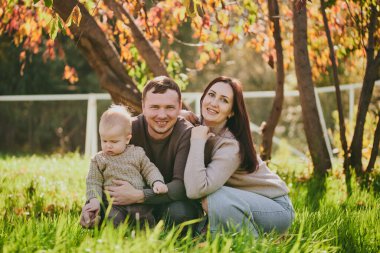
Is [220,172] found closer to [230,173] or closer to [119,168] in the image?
[230,173]

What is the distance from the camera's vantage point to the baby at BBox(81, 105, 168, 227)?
3.13m

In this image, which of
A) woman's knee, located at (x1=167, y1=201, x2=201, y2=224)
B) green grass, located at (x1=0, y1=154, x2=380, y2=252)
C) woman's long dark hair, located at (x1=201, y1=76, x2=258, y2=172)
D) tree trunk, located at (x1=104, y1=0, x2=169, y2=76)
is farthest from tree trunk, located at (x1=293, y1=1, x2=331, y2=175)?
woman's knee, located at (x1=167, y1=201, x2=201, y2=224)

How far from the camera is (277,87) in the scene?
19.5 ft

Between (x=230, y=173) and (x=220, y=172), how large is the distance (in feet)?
0.29

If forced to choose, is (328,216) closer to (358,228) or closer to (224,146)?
(358,228)

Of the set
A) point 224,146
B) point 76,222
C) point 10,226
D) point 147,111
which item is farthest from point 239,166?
point 10,226

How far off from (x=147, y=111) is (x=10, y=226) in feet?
3.22

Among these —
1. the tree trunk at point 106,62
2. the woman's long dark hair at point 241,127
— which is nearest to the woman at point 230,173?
the woman's long dark hair at point 241,127

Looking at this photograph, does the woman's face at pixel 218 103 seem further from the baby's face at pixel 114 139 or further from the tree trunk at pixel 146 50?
the tree trunk at pixel 146 50

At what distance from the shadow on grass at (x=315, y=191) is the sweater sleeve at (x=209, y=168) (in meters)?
1.18

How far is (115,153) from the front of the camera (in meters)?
3.19

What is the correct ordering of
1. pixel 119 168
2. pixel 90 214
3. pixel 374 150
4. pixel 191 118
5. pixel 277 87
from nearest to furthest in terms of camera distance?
pixel 90 214 → pixel 119 168 → pixel 191 118 → pixel 374 150 → pixel 277 87

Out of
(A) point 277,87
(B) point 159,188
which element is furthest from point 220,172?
(A) point 277,87

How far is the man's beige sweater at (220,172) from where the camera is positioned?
10.5 ft
